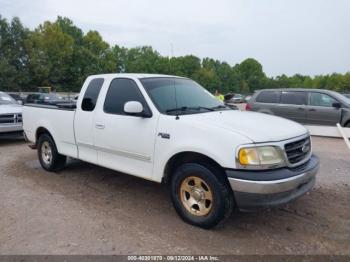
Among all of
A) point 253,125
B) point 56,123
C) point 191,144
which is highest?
point 253,125

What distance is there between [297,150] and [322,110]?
797 centimetres

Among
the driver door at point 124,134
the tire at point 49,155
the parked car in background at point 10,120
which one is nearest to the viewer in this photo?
the driver door at point 124,134

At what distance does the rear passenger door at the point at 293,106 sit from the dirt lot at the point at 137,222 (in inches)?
222

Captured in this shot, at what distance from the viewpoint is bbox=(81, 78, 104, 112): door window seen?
5.29m

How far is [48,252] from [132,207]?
1.43 m

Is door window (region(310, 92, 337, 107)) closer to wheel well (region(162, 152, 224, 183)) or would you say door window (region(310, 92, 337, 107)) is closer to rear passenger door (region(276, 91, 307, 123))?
rear passenger door (region(276, 91, 307, 123))

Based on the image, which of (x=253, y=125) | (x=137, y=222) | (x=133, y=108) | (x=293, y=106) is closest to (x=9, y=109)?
(x=133, y=108)

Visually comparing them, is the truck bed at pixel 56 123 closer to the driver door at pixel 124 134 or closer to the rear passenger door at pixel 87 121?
the rear passenger door at pixel 87 121

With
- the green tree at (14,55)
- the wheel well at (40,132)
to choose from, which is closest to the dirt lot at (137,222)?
the wheel well at (40,132)

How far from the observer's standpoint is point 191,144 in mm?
3820

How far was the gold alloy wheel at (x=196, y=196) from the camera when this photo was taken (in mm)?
3852

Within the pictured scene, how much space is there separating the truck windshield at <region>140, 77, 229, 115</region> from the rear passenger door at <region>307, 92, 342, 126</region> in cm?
711

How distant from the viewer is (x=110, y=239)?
12.2 ft

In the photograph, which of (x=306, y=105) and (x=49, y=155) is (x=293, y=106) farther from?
(x=49, y=155)
